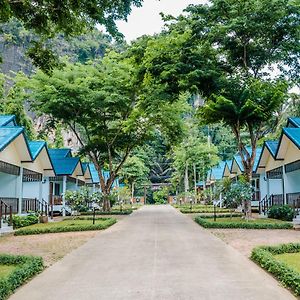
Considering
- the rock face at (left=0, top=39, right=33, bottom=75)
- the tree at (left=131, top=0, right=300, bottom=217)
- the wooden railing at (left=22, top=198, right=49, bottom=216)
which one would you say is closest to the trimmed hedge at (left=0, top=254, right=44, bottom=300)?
the tree at (left=131, top=0, right=300, bottom=217)

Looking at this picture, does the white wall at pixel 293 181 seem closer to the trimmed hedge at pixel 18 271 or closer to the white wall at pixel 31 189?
the white wall at pixel 31 189

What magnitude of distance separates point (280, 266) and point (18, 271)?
4325 mm

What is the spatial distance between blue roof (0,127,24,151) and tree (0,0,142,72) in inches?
325

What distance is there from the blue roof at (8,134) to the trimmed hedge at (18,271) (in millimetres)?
8028

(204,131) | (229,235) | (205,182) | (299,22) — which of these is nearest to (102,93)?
(299,22)

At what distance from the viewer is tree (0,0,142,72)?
21.5 ft

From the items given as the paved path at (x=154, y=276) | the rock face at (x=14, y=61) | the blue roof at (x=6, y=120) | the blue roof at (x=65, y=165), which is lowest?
the paved path at (x=154, y=276)

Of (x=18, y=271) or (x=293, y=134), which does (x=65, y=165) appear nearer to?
(x=293, y=134)

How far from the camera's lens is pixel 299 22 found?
17609 mm

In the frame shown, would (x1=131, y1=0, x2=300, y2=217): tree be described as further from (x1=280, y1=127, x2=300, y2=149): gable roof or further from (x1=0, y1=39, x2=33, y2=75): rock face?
(x1=0, y1=39, x2=33, y2=75): rock face

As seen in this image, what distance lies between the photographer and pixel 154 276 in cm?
672

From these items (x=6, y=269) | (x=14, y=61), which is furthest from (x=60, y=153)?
(x=14, y=61)

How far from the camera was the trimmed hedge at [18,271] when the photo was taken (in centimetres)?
567

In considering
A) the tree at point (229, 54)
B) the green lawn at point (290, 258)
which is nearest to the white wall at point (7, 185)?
the tree at point (229, 54)
